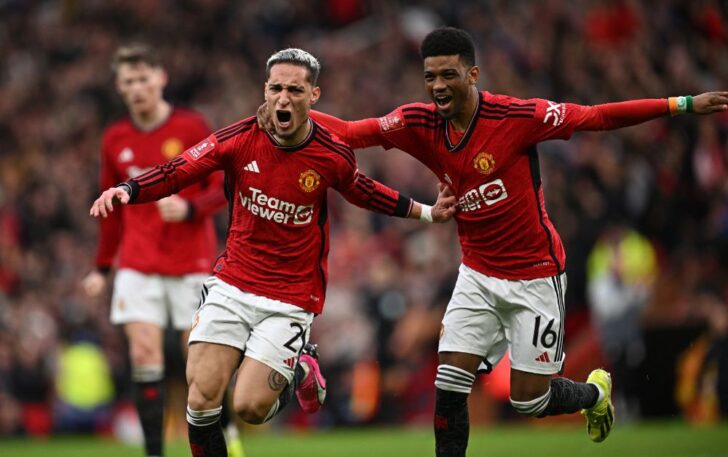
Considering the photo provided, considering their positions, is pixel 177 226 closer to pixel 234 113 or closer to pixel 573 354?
pixel 573 354

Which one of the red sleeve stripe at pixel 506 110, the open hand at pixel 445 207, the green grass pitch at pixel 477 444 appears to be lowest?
the green grass pitch at pixel 477 444

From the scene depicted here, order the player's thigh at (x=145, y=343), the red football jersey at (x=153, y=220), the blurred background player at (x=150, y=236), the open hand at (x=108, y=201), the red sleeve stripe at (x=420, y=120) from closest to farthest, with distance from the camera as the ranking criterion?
1. the open hand at (x=108, y=201)
2. the red sleeve stripe at (x=420, y=120)
3. the player's thigh at (x=145, y=343)
4. the blurred background player at (x=150, y=236)
5. the red football jersey at (x=153, y=220)

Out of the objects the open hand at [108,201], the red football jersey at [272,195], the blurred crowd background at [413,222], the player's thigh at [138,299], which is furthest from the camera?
the blurred crowd background at [413,222]

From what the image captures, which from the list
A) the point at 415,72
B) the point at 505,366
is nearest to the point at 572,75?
the point at 415,72

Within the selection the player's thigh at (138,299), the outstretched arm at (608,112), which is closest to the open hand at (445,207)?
the outstretched arm at (608,112)

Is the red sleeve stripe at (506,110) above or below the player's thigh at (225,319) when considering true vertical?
above

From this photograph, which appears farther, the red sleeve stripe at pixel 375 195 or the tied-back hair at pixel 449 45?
the red sleeve stripe at pixel 375 195

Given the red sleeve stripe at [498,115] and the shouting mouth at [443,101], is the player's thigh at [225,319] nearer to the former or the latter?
the shouting mouth at [443,101]

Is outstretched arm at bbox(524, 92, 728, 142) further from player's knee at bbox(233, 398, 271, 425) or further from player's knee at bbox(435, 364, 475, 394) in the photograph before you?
player's knee at bbox(233, 398, 271, 425)

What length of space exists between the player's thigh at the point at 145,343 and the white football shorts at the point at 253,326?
5.14ft

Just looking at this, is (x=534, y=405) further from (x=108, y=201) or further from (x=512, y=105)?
(x=108, y=201)

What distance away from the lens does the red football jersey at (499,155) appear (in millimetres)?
7391

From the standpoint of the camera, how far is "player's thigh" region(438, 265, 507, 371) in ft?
24.8

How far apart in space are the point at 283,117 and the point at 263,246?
80cm
